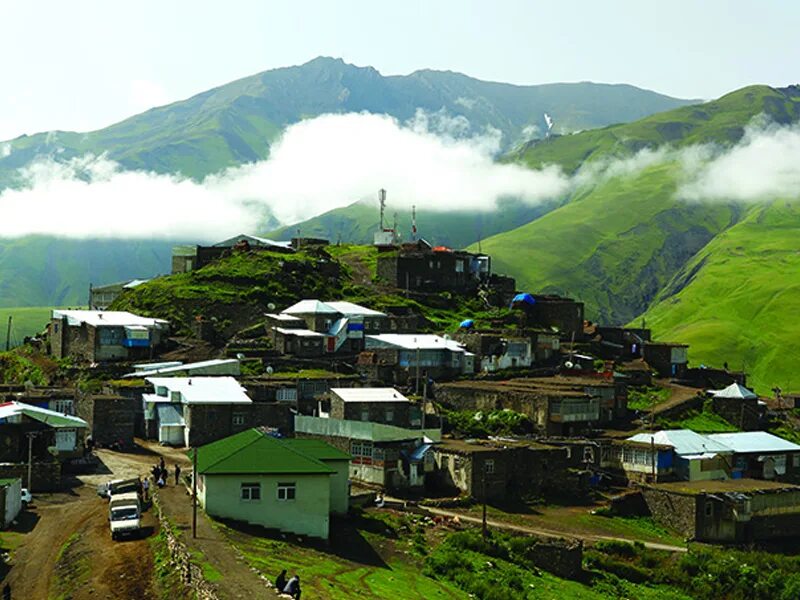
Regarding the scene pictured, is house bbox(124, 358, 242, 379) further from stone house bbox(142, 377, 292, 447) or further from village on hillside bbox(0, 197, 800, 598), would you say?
stone house bbox(142, 377, 292, 447)

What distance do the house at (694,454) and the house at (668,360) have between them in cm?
2487

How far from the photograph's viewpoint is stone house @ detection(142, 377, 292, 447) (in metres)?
65.4

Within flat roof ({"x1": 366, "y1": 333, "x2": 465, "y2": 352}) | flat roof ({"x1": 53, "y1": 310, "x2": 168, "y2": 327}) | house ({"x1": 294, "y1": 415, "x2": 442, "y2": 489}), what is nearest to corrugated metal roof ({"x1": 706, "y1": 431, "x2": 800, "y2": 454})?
house ({"x1": 294, "y1": 415, "x2": 442, "y2": 489})

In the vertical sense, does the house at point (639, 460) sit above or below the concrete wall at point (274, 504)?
below

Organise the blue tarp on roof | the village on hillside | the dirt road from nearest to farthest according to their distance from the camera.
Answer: the dirt road, the village on hillside, the blue tarp on roof

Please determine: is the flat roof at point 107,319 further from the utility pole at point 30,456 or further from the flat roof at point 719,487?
the flat roof at point 719,487

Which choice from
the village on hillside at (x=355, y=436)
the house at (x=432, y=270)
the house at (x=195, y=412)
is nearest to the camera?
the village on hillside at (x=355, y=436)

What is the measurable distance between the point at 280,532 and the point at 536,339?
164 ft

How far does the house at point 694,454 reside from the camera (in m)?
65.1

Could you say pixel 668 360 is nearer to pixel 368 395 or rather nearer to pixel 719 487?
pixel 719 487

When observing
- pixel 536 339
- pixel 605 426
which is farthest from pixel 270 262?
pixel 605 426

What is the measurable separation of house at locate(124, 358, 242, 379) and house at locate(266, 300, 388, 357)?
267 inches

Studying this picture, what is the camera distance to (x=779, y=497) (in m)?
58.7

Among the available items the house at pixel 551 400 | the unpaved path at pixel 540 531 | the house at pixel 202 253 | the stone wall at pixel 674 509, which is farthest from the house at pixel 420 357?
the house at pixel 202 253
